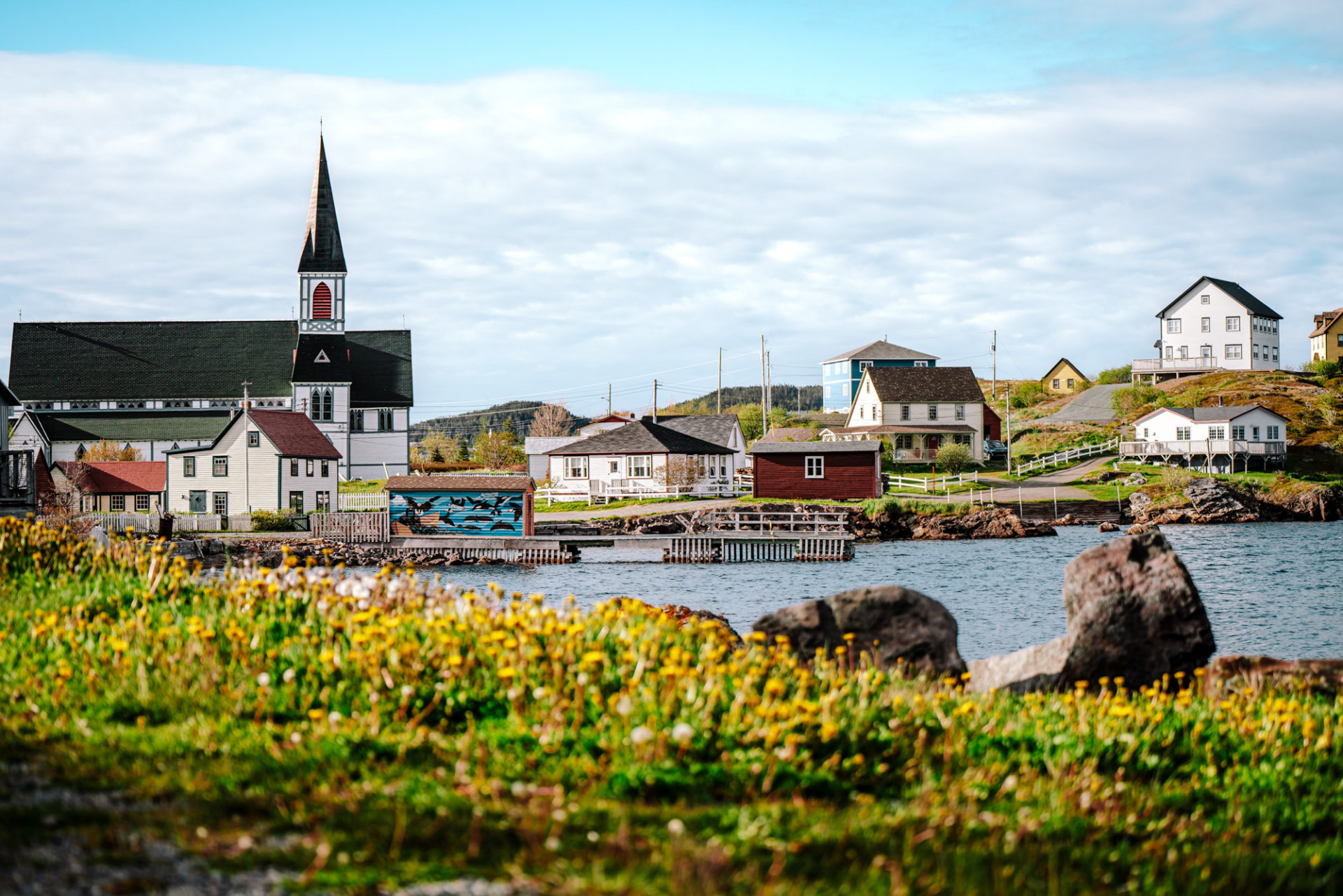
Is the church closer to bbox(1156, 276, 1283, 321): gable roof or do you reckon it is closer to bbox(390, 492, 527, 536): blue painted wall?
bbox(390, 492, 527, 536): blue painted wall

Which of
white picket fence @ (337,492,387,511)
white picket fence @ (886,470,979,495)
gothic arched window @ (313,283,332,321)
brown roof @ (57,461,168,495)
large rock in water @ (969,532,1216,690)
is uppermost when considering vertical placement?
gothic arched window @ (313,283,332,321)

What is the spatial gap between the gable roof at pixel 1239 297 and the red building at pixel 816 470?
6163cm

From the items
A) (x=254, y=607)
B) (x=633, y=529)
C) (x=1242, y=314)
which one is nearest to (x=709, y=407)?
(x=1242, y=314)

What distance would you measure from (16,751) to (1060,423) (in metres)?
97.5

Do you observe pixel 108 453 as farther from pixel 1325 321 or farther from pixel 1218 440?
pixel 1325 321

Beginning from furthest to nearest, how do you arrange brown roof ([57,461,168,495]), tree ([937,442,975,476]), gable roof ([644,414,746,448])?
gable roof ([644,414,746,448])
tree ([937,442,975,476])
brown roof ([57,461,168,495])

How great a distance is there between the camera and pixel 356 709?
648cm

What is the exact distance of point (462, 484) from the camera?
2008 inches

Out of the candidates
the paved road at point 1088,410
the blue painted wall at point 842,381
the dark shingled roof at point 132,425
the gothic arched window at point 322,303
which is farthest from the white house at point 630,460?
the blue painted wall at point 842,381

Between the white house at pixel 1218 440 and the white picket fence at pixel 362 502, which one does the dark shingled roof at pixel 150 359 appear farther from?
the white house at pixel 1218 440

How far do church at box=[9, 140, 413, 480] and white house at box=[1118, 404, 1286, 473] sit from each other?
190 ft

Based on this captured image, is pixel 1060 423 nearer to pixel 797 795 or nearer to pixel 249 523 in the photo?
pixel 249 523

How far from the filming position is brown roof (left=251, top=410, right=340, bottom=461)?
191 ft

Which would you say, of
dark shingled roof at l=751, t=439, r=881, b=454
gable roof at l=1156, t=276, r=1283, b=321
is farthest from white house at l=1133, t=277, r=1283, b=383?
dark shingled roof at l=751, t=439, r=881, b=454
